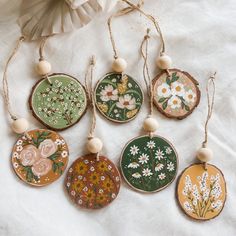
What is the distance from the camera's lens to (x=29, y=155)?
0.72 metres

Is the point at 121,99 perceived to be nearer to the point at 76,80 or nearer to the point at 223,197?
the point at 76,80

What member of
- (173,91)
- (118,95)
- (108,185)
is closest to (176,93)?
(173,91)

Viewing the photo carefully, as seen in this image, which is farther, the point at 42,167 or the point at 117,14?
the point at 117,14

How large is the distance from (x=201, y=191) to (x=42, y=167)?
0.91ft

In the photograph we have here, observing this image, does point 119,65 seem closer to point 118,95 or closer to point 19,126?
point 118,95

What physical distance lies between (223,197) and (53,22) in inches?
16.9

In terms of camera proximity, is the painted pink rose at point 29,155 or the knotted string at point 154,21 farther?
the knotted string at point 154,21

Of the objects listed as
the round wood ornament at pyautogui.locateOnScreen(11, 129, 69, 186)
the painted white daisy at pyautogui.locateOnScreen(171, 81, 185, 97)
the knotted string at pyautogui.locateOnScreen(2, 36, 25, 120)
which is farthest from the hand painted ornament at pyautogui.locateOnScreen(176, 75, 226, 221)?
the knotted string at pyautogui.locateOnScreen(2, 36, 25, 120)

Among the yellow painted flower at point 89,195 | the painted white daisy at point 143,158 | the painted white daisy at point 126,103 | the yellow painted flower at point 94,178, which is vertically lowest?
the painted white daisy at point 143,158

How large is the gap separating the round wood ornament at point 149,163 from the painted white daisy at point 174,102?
0.23 feet

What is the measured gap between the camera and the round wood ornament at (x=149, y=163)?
0.74m

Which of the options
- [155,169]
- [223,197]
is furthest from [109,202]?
[223,197]

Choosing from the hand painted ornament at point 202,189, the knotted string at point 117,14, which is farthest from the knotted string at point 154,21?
the hand painted ornament at point 202,189

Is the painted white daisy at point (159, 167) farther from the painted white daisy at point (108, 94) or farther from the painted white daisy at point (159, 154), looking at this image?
the painted white daisy at point (108, 94)
